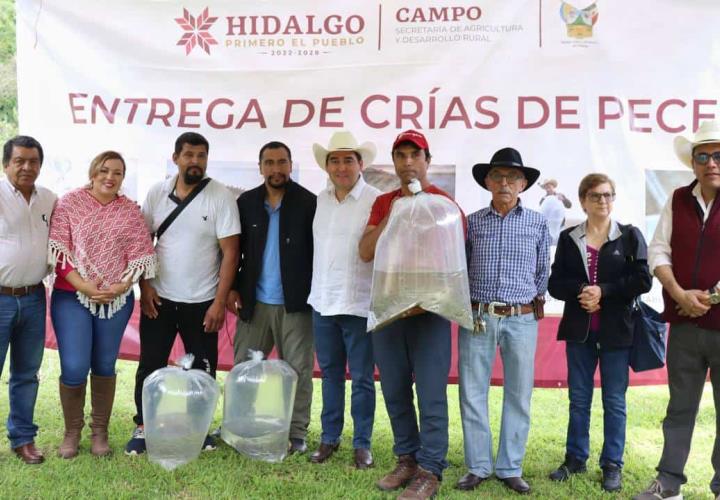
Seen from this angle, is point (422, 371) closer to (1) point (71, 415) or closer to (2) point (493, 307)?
(2) point (493, 307)

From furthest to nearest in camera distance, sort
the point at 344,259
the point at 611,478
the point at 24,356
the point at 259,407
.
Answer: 1. the point at 259,407
2. the point at 24,356
3. the point at 344,259
4. the point at 611,478

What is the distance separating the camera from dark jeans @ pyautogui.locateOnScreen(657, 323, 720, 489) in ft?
10.6

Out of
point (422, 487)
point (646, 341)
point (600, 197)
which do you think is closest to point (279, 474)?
point (422, 487)

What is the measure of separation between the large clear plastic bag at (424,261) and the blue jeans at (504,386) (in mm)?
312

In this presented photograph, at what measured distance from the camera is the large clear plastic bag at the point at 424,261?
3104 mm

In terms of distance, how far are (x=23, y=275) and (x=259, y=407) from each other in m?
1.51

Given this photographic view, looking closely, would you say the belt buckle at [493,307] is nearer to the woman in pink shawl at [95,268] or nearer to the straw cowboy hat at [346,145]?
the straw cowboy hat at [346,145]

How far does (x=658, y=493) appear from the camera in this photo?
334 centimetres

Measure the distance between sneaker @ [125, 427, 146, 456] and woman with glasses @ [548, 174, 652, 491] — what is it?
7.75ft

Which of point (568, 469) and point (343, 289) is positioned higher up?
point (343, 289)

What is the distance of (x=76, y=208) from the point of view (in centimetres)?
374

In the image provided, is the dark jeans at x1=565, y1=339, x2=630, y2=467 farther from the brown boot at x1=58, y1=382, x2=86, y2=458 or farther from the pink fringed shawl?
the brown boot at x1=58, y1=382, x2=86, y2=458

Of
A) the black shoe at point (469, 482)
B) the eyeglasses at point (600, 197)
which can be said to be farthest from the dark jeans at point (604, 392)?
the eyeglasses at point (600, 197)

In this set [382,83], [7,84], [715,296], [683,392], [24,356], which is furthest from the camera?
[7,84]
